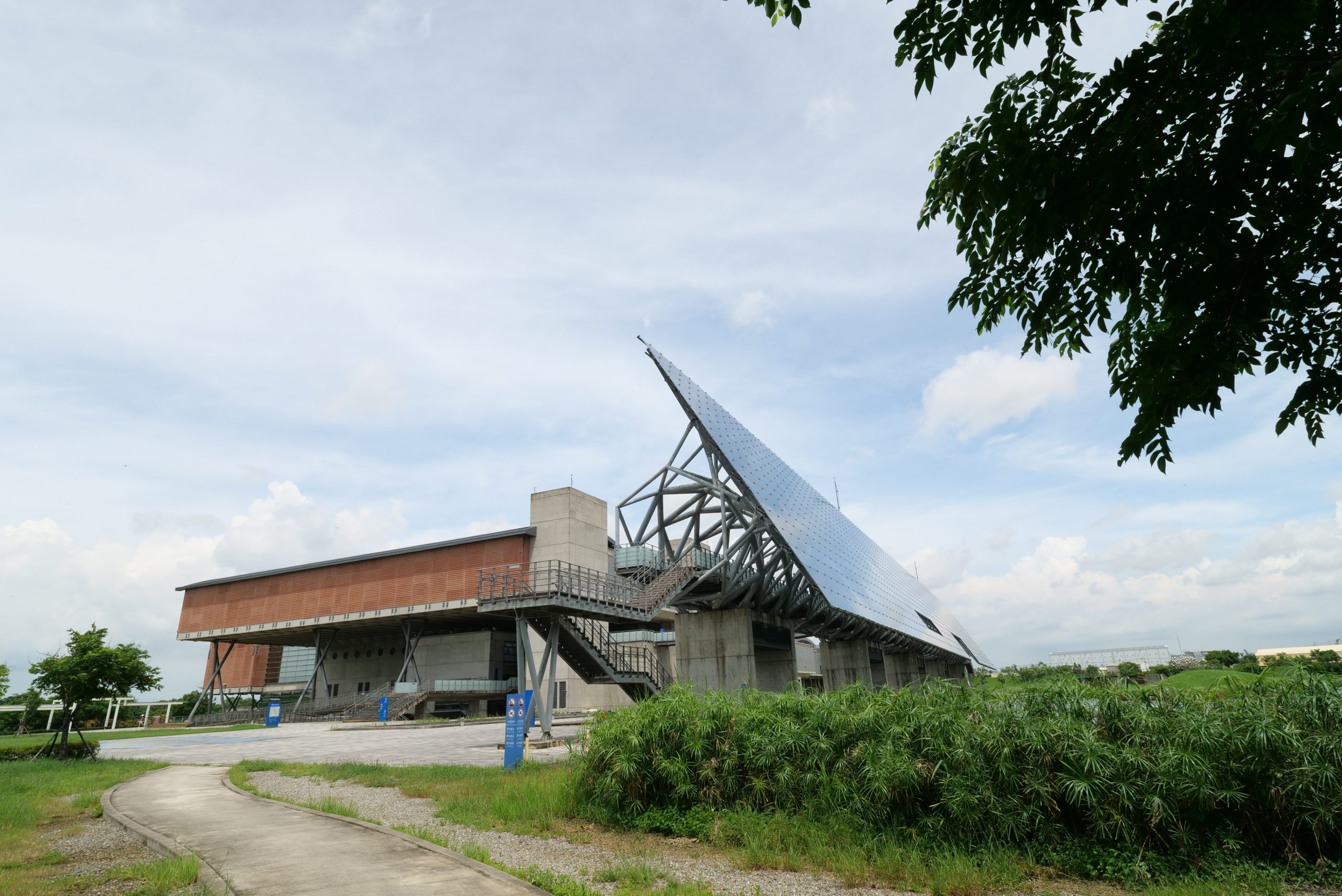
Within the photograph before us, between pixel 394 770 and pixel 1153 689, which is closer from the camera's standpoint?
pixel 1153 689

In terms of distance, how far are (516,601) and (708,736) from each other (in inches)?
625

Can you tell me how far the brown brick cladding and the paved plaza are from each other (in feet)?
52.5

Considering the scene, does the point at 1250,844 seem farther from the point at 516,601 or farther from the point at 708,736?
the point at 516,601

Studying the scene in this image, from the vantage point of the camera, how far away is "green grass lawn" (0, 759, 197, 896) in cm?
762

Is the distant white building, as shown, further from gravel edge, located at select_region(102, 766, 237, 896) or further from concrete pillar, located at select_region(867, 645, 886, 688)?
gravel edge, located at select_region(102, 766, 237, 896)

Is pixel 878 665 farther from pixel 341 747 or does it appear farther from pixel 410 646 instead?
pixel 341 747

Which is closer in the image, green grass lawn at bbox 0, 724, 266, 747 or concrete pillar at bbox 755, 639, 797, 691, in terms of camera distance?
green grass lawn at bbox 0, 724, 266, 747

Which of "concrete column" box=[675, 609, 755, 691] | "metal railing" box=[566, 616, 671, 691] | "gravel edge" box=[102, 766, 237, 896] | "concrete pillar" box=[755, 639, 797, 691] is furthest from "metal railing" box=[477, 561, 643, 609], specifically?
"gravel edge" box=[102, 766, 237, 896]

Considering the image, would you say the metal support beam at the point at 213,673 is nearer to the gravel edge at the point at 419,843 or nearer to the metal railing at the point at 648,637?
the metal railing at the point at 648,637

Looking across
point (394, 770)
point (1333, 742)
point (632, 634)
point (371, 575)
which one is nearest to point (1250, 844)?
point (1333, 742)

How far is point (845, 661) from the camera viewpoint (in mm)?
47438

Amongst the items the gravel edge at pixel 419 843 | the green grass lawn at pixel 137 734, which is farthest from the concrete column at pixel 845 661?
Answer: the gravel edge at pixel 419 843

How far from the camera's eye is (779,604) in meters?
39.7

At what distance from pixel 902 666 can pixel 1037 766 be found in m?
64.1
